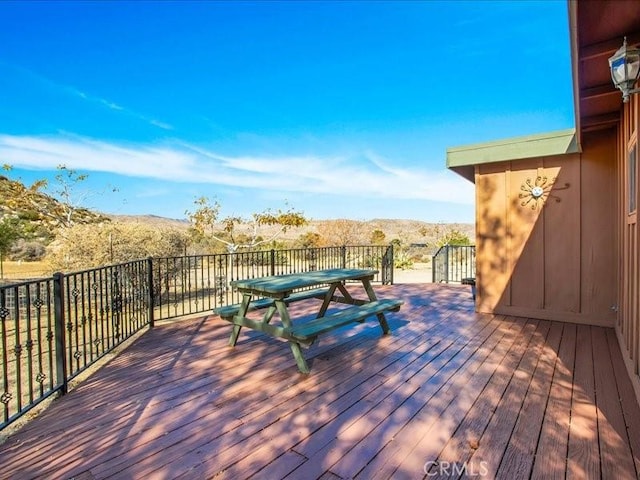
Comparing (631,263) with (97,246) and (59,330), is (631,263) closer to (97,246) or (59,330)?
(59,330)

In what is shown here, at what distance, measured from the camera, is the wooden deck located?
1.53 metres

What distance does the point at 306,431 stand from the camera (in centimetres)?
181

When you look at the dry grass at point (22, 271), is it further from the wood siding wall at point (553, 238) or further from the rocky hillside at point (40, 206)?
the wood siding wall at point (553, 238)

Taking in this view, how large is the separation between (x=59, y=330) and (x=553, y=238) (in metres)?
5.41

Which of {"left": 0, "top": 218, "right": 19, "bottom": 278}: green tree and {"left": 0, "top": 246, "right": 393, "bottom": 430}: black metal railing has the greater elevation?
{"left": 0, "top": 218, "right": 19, "bottom": 278}: green tree

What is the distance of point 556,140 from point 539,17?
404 cm

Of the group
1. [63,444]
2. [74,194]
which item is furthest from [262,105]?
[63,444]

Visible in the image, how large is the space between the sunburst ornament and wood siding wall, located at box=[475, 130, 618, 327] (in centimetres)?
1

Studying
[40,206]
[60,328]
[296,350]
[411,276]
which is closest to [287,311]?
[296,350]

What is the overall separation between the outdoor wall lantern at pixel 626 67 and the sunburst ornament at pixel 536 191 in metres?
2.56

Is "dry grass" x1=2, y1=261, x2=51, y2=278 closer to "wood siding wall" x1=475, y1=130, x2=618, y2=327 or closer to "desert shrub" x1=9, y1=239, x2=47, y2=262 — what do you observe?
"desert shrub" x1=9, y1=239, x2=47, y2=262

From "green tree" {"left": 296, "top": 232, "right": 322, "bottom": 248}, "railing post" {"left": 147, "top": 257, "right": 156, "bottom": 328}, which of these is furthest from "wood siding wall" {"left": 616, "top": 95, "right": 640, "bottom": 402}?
"green tree" {"left": 296, "top": 232, "right": 322, "bottom": 248}

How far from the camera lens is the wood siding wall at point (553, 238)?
3.95 metres

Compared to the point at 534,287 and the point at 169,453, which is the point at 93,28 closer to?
the point at 169,453
